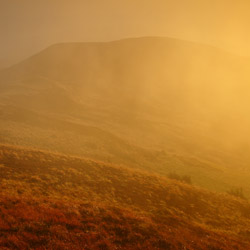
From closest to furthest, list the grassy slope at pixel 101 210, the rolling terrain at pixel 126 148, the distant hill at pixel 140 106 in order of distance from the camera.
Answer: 1. the grassy slope at pixel 101 210
2. the rolling terrain at pixel 126 148
3. the distant hill at pixel 140 106

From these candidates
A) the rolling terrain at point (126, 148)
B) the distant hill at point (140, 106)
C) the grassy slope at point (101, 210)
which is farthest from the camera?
the distant hill at point (140, 106)

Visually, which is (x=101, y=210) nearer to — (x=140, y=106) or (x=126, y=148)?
(x=126, y=148)

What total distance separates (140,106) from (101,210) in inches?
2807

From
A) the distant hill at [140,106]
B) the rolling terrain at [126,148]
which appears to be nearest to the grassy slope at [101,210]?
the rolling terrain at [126,148]

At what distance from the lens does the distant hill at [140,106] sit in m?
40.1

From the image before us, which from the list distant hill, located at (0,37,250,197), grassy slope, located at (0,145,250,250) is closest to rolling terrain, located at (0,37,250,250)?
grassy slope, located at (0,145,250,250)

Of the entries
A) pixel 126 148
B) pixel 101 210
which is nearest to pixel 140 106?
pixel 126 148

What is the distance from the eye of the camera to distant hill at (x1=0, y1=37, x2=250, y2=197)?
132 ft

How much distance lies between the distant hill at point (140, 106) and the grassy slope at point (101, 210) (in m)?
10.6

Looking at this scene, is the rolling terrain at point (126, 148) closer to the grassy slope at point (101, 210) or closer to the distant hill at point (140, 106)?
the grassy slope at point (101, 210)

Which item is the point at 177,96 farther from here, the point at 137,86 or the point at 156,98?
the point at 137,86

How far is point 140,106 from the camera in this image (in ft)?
271

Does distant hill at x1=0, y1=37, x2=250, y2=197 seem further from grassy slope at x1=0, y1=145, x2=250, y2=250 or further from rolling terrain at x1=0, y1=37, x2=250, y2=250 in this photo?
grassy slope at x1=0, y1=145, x2=250, y2=250

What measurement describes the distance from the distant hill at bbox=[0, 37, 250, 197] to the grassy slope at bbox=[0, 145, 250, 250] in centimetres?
1056
